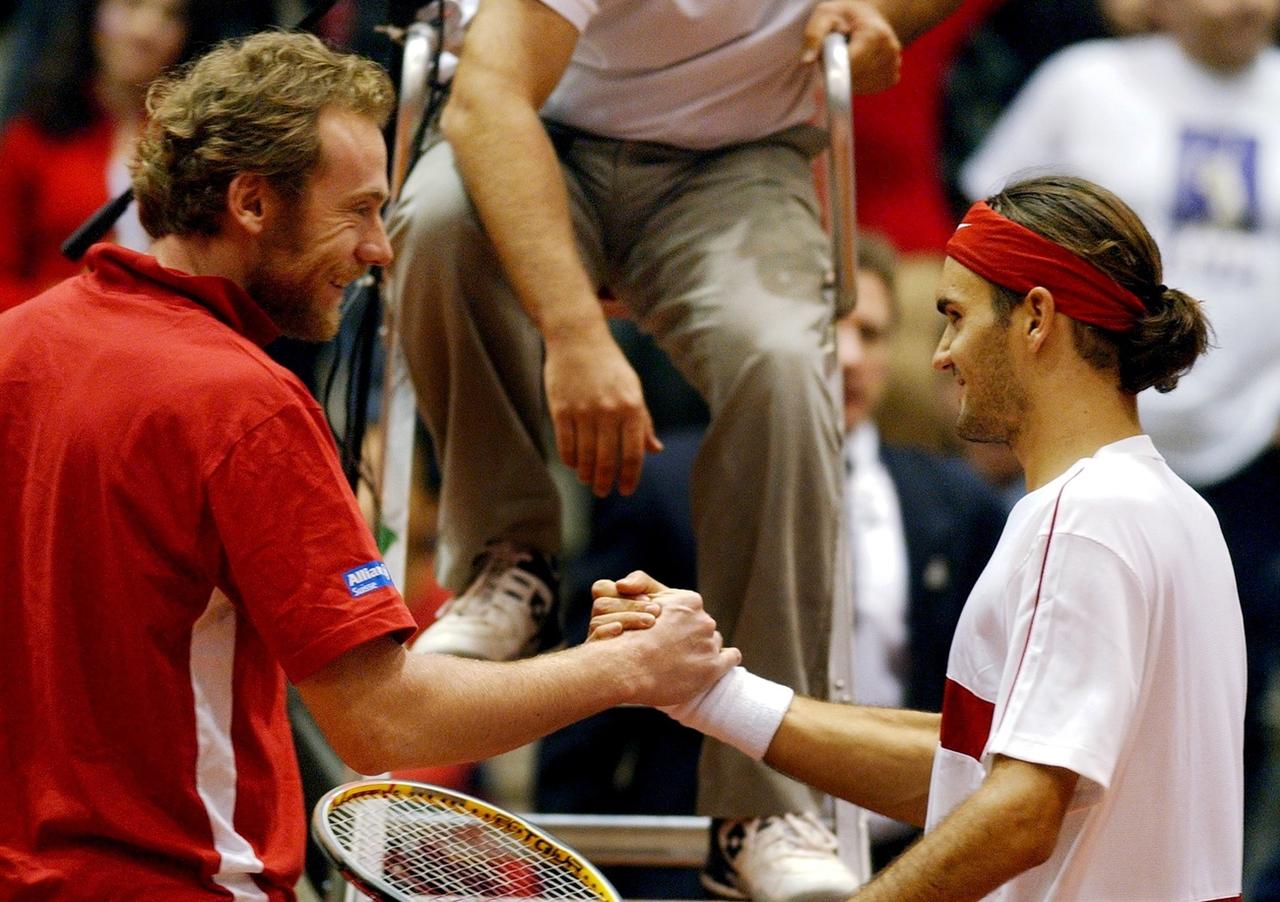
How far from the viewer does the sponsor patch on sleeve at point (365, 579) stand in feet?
7.94

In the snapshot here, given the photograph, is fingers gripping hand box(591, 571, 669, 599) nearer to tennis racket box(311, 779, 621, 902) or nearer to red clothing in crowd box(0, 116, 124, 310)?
tennis racket box(311, 779, 621, 902)

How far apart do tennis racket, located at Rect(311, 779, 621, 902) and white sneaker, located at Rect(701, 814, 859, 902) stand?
45 cm

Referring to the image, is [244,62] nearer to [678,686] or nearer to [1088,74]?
[678,686]

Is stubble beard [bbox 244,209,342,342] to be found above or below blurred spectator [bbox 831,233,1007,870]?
above

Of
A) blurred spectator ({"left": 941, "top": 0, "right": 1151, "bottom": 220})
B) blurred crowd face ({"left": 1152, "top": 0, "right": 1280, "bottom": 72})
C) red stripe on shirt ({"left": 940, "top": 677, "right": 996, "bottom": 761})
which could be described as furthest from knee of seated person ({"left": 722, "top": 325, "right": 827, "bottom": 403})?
blurred spectator ({"left": 941, "top": 0, "right": 1151, "bottom": 220})

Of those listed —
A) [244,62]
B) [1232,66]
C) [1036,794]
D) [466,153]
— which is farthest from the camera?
[1232,66]

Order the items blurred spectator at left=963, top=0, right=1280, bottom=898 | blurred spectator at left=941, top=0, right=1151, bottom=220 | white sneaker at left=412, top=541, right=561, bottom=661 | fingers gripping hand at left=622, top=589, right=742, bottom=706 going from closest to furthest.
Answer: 1. fingers gripping hand at left=622, top=589, right=742, bottom=706
2. white sneaker at left=412, top=541, right=561, bottom=661
3. blurred spectator at left=963, top=0, right=1280, bottom=898
4. blurred spectator at left=941, top=0, right=1151, bottom=220

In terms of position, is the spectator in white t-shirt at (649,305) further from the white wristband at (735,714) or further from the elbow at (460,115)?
the white wristband at (735,714)

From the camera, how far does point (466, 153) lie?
10.6 feet

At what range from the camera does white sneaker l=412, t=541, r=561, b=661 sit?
334 centimetres

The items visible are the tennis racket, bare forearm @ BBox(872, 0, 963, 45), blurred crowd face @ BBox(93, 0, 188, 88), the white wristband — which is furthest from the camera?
blurred crowd face @ BBox(93, 0, 188, 88)

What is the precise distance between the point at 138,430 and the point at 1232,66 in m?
3.79

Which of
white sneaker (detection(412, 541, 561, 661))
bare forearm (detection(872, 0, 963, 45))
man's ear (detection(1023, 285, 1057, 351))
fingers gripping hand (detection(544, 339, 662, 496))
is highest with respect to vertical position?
bare forearm (detection(872, 0, 963, 45))

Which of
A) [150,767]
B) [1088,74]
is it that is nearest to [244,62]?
[150,767]
